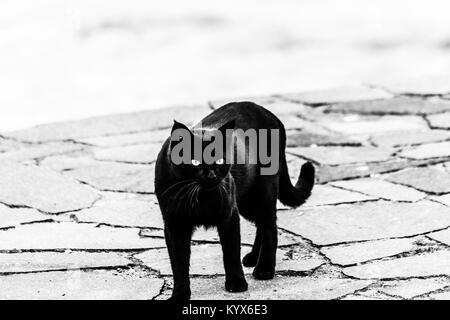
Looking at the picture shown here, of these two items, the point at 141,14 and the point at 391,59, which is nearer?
the point at 391,59

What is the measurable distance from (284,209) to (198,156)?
1.74 m

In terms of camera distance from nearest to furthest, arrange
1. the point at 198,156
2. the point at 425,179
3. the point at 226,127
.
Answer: the point at 198,156, the point at 226,127, the point at 425,179

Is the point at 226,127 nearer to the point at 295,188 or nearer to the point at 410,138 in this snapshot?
the point at 295,188

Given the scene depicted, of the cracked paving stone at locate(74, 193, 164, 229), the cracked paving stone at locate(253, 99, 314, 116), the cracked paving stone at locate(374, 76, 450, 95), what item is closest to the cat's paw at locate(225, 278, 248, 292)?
the cracked paving stone at locate(74, 193, 164, 229)

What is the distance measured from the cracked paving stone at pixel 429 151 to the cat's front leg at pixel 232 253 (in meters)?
2.44

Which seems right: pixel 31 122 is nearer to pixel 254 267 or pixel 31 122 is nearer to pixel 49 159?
pixel 49 159

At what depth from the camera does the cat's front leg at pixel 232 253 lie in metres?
4.25

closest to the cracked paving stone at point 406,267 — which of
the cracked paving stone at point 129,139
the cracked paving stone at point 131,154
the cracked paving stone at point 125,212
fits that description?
the cracked paving stone at point 125,212

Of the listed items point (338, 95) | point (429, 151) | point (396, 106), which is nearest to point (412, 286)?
point (429, 151)

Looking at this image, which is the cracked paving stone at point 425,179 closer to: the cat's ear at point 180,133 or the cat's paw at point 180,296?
the cat's paw at point 180,296

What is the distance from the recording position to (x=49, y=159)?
6652 millimetres

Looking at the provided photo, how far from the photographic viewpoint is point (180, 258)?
424 cm

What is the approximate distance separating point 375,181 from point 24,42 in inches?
179
